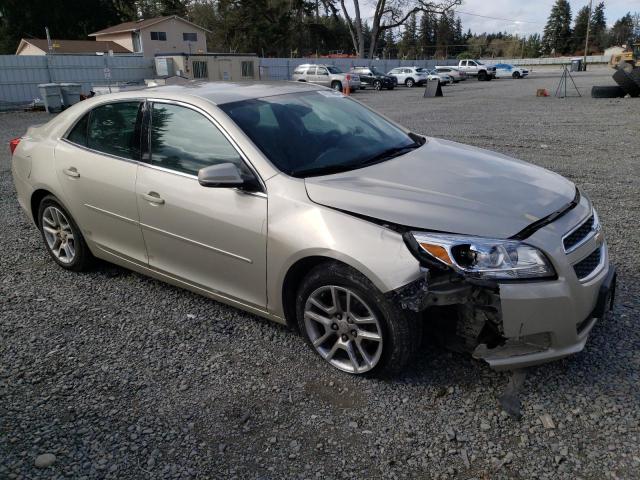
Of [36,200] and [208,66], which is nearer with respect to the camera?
[36,200]

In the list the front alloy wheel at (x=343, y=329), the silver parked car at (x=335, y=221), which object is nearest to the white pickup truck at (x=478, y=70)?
the silver parked car at (x=335, y=221)

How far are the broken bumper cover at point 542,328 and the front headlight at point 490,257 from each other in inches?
3.2

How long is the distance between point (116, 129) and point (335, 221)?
2.23 meters

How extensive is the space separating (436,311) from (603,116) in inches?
606

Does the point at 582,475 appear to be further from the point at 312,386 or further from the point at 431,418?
the point at 312,386

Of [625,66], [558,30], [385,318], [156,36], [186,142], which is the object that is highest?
[558,30]

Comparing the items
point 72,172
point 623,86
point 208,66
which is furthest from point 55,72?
point 623,86

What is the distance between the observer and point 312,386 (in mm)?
3074

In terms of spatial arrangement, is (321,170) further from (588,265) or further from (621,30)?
(621,30)

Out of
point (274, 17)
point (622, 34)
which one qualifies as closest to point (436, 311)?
point (274, 17)

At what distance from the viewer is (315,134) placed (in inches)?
144

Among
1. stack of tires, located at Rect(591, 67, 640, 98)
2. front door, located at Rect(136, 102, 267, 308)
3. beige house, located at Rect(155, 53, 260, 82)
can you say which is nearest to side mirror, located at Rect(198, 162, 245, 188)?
front door, located at Rect(136, 102, 267, 308)

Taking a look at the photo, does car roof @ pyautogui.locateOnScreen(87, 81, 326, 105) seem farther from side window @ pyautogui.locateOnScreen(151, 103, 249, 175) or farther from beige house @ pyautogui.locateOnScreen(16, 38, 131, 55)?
beige house @ pyautogui.locateOnScreen(16, 38, 131, 55)

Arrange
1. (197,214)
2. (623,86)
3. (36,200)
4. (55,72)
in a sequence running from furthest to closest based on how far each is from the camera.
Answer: (55,72)
(623,86)
(36,200)
(197,214)
